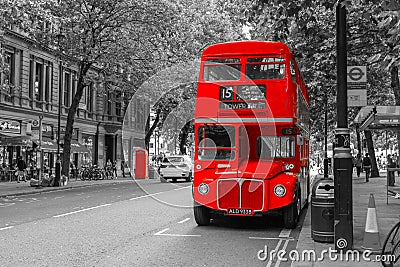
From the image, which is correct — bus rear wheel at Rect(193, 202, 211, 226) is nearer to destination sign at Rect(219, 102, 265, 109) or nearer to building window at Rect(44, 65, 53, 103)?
destination sign at Rect(219, 102, 265, 109)

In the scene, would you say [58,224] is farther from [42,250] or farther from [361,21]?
[361,21]

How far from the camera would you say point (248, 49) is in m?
12.4

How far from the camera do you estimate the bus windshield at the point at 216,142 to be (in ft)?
40.3

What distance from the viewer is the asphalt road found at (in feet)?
27.9

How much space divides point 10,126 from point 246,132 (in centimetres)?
2557

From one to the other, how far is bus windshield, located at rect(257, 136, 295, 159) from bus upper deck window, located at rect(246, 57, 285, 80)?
1418mm

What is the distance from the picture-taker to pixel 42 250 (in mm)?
9156

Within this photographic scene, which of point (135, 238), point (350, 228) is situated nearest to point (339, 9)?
point (350, 228)

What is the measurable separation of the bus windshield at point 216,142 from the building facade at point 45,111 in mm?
14909

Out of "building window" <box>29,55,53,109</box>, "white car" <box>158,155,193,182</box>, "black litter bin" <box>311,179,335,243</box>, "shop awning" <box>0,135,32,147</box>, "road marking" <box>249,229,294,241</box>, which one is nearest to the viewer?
"black litter bin" <box>311,179,335,243</box>

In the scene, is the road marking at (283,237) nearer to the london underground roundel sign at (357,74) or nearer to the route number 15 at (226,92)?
the route number 15 at (226,92)

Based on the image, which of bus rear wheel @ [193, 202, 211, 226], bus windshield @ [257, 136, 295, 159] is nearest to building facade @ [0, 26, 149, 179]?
bus rear wheel @ [193, 202, 211, 226]

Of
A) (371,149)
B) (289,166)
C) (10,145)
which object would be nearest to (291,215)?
(289,166)

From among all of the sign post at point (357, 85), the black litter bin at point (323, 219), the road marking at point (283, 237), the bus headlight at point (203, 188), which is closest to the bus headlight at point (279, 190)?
the road marking at point (283, 237)
